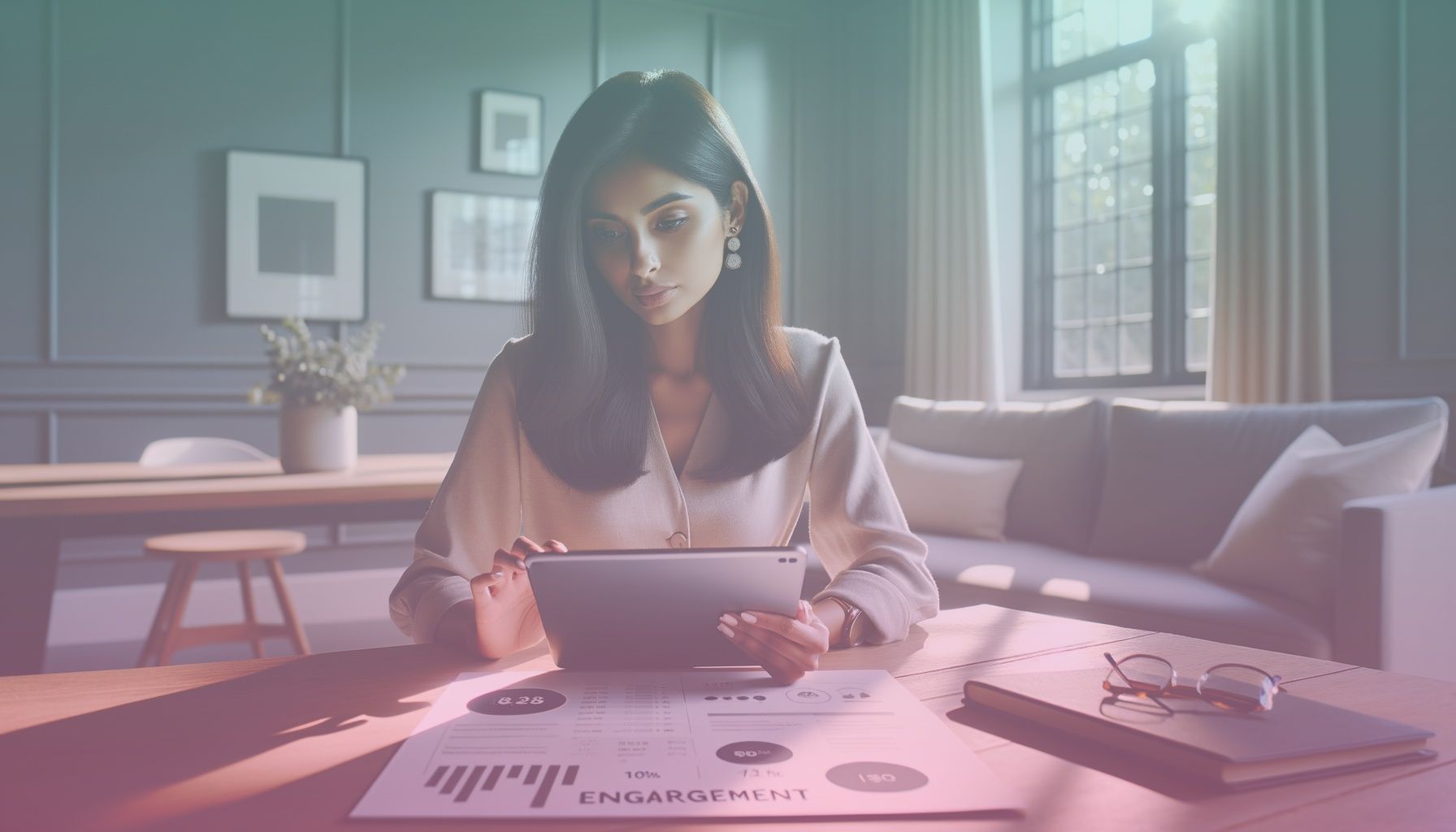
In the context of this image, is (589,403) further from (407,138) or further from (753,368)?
(407,138)

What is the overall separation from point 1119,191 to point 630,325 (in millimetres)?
3718

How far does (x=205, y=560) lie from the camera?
293 centimetres

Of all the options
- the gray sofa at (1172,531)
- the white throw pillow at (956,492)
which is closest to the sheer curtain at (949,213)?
the gray sofa at (1172,531)

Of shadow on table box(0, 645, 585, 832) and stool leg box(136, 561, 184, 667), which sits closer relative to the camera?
shadow on table box(0, 645, 585, 832)

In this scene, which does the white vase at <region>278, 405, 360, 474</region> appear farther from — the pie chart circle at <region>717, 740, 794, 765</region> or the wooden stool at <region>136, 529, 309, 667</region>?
Answer: the pie chart circle at <region>717, 740, 794, 765</region>

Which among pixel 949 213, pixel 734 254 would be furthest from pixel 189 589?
pixel 949 213

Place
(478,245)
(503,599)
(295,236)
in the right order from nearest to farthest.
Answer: (503,599) < (295,236) < (478,245)

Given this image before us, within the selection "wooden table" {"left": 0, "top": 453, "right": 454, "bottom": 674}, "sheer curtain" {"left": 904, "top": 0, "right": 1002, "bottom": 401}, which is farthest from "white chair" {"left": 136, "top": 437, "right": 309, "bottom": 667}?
"sheer curtain" {"left": 904, "top": 0, "right": 1002, "bottom": 401}

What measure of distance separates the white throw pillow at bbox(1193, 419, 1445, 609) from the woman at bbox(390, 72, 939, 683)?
1487mm

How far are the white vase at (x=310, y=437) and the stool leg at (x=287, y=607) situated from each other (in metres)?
0.73

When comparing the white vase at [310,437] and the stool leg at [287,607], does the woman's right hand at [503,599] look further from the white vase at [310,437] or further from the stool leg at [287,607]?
the stool leg at [287,607]

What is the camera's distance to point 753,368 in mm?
1346

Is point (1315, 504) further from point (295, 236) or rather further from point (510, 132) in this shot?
point (295, 236)

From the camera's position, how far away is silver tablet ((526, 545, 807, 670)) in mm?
763
